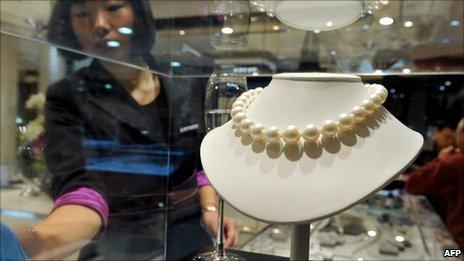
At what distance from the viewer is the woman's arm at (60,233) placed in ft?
2.62

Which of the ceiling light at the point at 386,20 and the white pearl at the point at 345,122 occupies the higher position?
the ceiling light at the point at 386,20

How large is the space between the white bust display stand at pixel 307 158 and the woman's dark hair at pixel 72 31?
75 centimetres

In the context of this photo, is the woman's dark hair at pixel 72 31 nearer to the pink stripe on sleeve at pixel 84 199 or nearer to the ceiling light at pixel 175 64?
the ceiling light at pixel 175 64

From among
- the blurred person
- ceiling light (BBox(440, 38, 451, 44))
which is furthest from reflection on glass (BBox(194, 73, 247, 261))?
the blurred person

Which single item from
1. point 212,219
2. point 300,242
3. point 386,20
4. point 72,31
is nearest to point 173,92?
point 72,31

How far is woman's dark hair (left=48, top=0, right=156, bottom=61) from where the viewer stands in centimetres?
111

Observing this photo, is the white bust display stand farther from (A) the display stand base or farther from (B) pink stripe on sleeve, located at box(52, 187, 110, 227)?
(B) pink stripe on sleeve, located at box(52, 187, 110, 227)

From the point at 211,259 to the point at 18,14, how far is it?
81cm

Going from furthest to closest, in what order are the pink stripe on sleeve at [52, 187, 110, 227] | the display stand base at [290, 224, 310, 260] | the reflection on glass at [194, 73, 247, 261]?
the pink stripe on sleeve at [52, 187, 110, 227] < the reflection on glass at [194, 73, 247, 261] < the display stand base at [290, 224, 310, 260]

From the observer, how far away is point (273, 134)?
1.66 ft

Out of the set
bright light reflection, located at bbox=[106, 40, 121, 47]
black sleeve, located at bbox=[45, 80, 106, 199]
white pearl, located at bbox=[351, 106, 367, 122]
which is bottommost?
black sleeve, located at bbox=[45, 80, 106, 199]

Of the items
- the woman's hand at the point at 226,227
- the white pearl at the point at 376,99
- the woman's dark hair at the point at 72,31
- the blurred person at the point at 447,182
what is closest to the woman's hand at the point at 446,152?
the blurred person at the point at 447,182

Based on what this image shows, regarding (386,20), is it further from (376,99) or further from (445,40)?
(376,99)

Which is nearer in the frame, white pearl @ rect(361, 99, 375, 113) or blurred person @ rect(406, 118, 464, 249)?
white pearl @ rect(361, 99, 375, 113)
